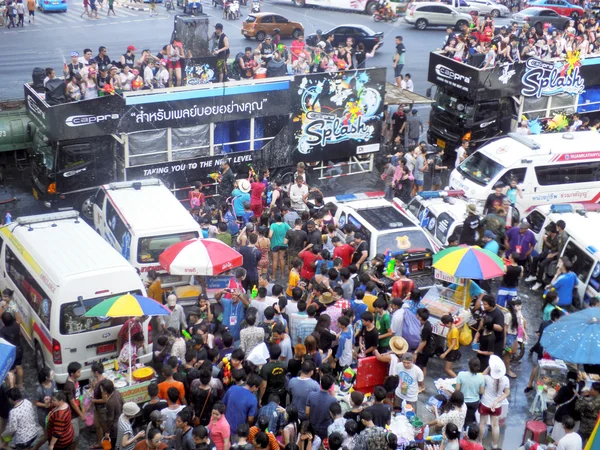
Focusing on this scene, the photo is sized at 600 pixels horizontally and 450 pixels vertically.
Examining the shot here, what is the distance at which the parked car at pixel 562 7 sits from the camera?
42.2 m

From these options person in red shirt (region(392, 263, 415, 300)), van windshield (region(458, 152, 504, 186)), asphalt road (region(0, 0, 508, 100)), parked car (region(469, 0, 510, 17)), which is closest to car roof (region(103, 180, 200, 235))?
person in red shirt (region(392, 263, 415, 300))

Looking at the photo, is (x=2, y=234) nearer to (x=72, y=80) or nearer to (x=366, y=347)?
(x=72, y=80)

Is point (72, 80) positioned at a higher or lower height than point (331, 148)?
higher

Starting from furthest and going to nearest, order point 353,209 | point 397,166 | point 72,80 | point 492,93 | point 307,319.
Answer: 1. point 492,93
2. point 397,166
3. point 72,80
4. point 353,209
5. point 307,319

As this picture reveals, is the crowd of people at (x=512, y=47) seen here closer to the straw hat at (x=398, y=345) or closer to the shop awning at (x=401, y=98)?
the shop awning at (x=401, y=98)

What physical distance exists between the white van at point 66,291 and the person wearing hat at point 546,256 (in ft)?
25.9

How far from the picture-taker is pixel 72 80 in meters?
17.9

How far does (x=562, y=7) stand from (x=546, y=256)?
30073 millimetres

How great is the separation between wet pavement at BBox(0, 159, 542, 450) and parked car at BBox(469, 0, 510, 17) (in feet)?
74.3

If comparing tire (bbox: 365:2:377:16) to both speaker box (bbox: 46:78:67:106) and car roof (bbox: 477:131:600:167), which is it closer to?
car roof (bbox: 477:131:600:167)

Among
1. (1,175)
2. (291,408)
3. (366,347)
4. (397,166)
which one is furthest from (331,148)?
(291,408)

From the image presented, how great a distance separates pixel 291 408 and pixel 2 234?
6375 millimetres

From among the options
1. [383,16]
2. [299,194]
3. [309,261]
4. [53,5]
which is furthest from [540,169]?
[53,5]

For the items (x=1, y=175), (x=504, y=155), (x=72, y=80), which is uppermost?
(x=72, y=80)
